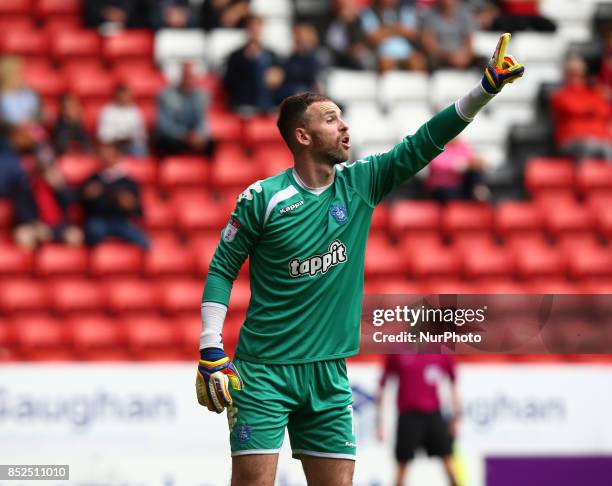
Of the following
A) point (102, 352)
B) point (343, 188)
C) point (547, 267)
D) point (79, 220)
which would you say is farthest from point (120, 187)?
point (343, 188)

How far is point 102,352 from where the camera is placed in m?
10.7

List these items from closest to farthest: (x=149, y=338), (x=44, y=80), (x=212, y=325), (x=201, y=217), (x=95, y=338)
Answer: (x=212, y=325), (x=95, y=338), (x=149, y=338), (x=201, y=217), (x=44, y=80)

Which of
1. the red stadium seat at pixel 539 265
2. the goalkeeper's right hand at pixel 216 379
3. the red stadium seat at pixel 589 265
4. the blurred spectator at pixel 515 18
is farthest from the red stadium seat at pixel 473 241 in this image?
the goalkeeper's right hand at pixel 216 379

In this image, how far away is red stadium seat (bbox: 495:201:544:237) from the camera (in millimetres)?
12055

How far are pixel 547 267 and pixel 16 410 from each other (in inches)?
208

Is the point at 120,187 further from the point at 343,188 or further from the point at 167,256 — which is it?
the point at 343,188

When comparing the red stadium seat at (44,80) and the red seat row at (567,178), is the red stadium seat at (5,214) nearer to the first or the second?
the red stadium seat at (44,80)

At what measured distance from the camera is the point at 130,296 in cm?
1116

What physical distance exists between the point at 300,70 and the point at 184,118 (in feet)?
4.22

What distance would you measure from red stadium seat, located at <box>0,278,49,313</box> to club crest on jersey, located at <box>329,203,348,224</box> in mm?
6261

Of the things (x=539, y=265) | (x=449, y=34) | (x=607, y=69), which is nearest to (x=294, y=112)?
(x=539, y=265)

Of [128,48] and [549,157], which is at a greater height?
[128,48]

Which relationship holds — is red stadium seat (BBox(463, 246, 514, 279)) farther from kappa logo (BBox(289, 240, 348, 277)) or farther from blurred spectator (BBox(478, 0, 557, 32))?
kappa logo (BBox(289, 240, 348, 277))

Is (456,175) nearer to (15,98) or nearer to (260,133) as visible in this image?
(260,133)
